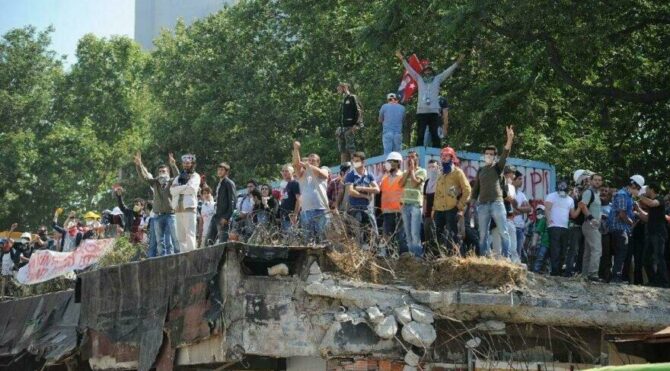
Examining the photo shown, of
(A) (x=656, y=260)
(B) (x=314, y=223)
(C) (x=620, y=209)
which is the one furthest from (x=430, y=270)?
(A) (x=656, y=260)

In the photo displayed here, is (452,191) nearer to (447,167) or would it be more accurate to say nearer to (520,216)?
(447,167)

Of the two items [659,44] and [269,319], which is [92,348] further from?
[659,44]

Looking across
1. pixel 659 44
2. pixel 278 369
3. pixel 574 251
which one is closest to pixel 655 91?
pixel 659 44

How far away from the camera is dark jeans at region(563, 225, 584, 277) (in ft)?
63.0

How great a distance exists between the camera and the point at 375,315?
673 inches

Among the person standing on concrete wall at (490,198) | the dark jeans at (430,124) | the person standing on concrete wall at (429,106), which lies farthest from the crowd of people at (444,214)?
the person standing on concrete wall at (429,106)

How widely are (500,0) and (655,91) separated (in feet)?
14.7

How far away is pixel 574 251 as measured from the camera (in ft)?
63.5

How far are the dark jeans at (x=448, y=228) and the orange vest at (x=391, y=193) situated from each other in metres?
0.65

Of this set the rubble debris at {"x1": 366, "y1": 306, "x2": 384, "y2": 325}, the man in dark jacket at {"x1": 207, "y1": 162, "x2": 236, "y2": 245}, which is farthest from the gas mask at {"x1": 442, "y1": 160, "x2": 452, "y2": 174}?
the man in dark jacket at {"x1": 207, "y1": 162, "x2": 236, "y2": 245}

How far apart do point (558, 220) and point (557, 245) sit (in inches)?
16.9

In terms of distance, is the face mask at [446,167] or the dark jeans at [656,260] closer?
the face mask at [446,167]

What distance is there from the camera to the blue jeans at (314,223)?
58.3 feet

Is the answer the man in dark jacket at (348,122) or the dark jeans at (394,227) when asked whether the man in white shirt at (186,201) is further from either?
the man in dark jacket at (348,122)
